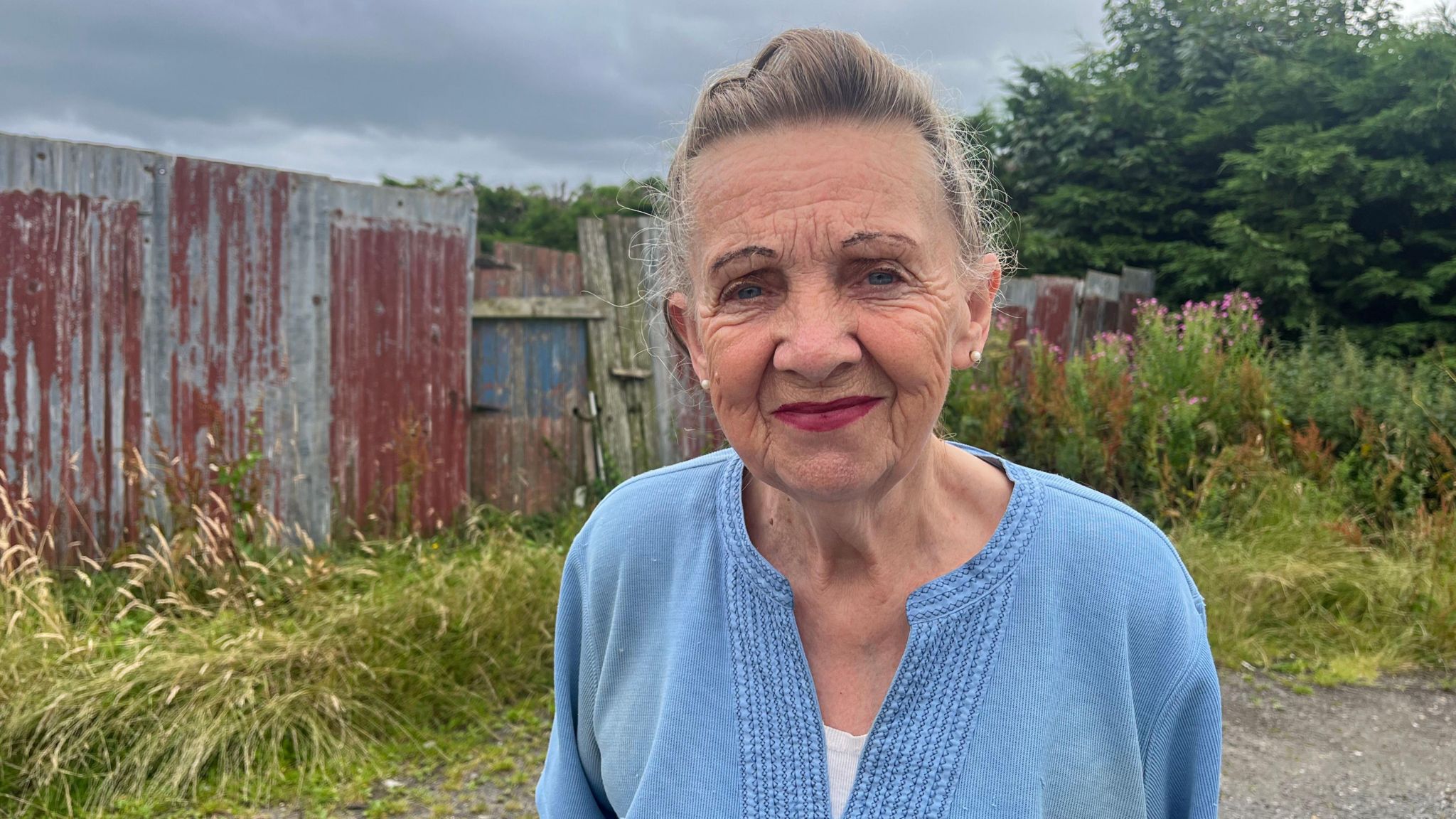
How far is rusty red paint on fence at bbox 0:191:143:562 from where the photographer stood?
5.07 m

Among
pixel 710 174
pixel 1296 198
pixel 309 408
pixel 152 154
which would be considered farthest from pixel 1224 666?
pixel 1296 198

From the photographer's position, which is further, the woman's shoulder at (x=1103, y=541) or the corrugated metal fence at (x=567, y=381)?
the corrugated metal fence at (x=567, y=381)

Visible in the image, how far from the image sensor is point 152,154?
5.35m

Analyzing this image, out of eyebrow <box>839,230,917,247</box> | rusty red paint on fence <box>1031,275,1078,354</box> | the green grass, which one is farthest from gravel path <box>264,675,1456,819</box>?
rusty red paint on fence <box>1031,275,1078,354</box>

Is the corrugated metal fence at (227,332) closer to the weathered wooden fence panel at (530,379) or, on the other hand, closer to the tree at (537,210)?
the weathered wooden fence panel at (530,379)

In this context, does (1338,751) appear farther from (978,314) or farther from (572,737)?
(572,737)

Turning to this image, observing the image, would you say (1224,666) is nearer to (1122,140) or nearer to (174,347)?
(174,347)

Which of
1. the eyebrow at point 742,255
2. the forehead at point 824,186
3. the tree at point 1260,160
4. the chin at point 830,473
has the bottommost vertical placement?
the chin at point 830,473

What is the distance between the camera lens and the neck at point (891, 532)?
1.52m

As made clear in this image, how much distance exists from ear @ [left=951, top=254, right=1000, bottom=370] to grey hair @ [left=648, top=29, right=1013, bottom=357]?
0.02 meters

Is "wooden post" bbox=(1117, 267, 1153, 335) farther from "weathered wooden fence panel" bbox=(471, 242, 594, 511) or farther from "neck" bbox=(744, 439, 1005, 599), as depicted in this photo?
"neck" bbox=(744, 439, 1005, 599)

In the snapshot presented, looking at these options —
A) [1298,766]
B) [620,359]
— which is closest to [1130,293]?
[620,359]

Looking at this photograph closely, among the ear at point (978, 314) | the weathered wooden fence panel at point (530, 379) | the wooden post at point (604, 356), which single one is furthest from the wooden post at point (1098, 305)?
the ear at point (978, 314)

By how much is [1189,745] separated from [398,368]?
5.56m
